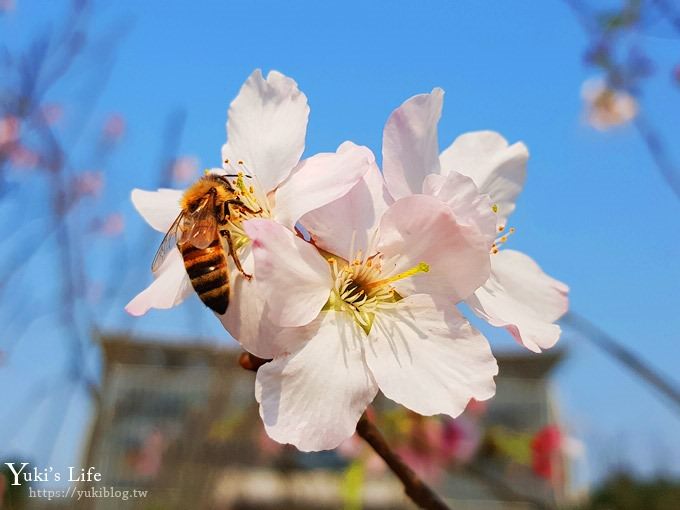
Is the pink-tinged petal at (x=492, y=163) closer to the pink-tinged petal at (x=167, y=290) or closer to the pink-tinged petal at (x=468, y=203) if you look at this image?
the pink-tinged petal at (x=468, y=203)

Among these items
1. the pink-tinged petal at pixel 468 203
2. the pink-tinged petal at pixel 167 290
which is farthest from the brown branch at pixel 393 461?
the pink-tinged petal at pixel 468 203

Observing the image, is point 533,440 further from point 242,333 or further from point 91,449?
point 242,333

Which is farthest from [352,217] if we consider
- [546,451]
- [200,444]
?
[546,451]

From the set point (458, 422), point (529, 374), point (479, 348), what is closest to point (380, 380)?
point (479, 348)

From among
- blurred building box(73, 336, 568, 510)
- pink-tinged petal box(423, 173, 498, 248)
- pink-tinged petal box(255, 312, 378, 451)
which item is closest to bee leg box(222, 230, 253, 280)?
pink-tinged petal box(255, 312, 378, 451)

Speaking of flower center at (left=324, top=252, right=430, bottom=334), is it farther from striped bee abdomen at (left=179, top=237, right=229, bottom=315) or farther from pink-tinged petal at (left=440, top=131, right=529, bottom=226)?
pink-tinged petal at (left=440, top=131, right=529, bottom=226)

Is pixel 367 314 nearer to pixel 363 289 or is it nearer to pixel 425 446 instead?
pixel 363 289

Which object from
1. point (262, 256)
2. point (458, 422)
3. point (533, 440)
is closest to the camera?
point (262, 256)
